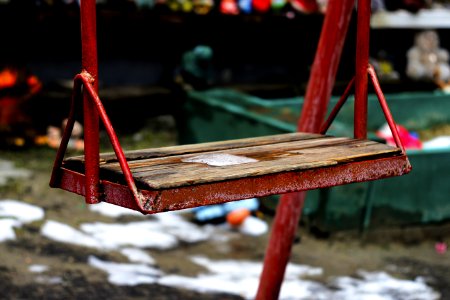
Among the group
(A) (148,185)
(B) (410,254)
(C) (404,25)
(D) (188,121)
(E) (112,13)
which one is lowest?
(A) (148,185)

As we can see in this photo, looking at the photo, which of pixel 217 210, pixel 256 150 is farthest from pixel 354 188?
pixel 256 150

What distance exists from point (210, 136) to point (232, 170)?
15.8 ft

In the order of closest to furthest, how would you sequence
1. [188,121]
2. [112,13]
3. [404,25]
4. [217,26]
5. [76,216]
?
[76,216] → [188,121] → [112,13] → [217,26] → [404,25]

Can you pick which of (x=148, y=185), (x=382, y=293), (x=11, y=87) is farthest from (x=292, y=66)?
(x=148, y=185)

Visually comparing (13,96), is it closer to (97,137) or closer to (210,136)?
(210,136)

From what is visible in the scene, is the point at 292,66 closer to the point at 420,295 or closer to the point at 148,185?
the point at 420,295

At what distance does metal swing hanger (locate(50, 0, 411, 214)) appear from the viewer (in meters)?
2.34

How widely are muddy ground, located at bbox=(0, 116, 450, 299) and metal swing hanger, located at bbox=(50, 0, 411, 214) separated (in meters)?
2.23

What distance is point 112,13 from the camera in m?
8.72

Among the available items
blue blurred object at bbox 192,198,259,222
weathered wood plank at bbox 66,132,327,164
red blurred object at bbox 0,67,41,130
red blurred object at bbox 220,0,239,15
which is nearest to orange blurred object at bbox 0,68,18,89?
red blurred object at bbox 0,67,41,130

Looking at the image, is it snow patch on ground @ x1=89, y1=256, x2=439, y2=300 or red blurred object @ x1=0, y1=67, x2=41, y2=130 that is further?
red blurred object @ x1=0, y1=67, x2=41, y2=130

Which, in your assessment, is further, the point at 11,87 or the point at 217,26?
the point at 217,26

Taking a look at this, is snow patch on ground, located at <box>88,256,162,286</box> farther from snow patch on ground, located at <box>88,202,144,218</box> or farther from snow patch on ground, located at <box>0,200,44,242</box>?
snow patch on ground, located at <box>88,202,144,218</box>

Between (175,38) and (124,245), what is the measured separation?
4364 millimetres
